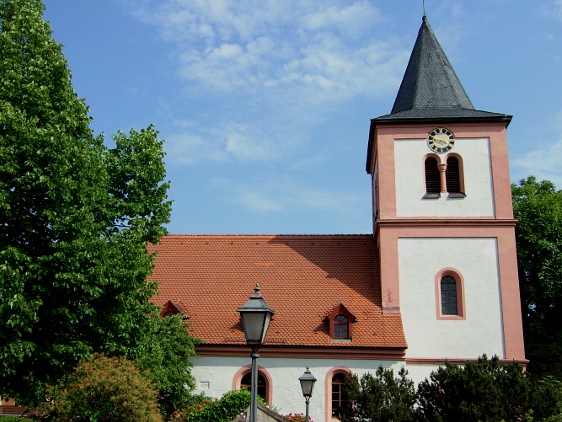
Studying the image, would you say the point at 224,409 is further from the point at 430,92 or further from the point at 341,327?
the point at 430,92

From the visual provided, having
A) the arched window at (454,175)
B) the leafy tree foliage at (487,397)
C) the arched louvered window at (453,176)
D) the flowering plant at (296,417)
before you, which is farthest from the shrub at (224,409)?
the arched louvered window at (453,176)

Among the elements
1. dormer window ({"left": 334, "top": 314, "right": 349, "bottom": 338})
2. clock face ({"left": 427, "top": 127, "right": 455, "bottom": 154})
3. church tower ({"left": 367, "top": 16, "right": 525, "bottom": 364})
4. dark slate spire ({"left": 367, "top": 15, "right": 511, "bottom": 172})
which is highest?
dark slate spire ({"left": 367, "top": 15, "right": 511, "bottom": 172})

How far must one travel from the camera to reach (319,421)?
21.4 meters

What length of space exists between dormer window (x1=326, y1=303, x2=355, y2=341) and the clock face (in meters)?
7.70

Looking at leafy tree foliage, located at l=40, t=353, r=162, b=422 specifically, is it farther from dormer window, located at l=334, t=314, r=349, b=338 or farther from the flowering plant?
dormer window, located at l=334, t=314, r=349, b=338

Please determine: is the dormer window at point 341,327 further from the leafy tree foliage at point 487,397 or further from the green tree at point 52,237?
the green tree at point 52,237

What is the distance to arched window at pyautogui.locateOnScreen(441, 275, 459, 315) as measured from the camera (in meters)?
23.0

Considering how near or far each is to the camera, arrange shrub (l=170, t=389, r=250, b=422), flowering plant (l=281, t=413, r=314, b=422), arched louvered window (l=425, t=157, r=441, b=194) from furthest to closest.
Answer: arched louvered window (l=425, t=157, r=441, b=194) → flowering plant (l=281, t=413, r=314, b=422) → shrub (l=170, t=389, r=250, b=422)

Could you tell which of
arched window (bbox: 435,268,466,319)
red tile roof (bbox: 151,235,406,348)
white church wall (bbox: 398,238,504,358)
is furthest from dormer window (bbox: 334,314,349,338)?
arched window (bbox: 435,268,466,319)

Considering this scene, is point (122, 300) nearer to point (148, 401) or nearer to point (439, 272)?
point (148, 401)

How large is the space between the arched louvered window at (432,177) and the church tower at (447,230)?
41 mm

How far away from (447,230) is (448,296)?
2577mm

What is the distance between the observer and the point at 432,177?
977 inches

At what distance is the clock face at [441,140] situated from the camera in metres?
24.8
